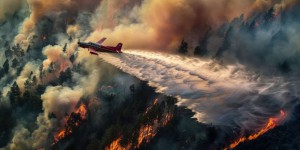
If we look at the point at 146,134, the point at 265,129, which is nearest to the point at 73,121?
the point at 146,134

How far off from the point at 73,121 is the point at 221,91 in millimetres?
66435

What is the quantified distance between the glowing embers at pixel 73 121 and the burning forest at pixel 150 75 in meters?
0.35

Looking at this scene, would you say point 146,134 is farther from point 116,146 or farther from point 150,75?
point 150,75

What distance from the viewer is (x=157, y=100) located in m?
98.0

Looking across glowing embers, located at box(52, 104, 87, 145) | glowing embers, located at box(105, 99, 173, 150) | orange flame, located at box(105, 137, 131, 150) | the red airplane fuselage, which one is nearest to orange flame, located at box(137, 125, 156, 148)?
glowing embers, located at box(105, 99, 173, 150)

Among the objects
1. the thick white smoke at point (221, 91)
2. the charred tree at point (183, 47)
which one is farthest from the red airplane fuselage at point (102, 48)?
the charred tree at point (183, 47)

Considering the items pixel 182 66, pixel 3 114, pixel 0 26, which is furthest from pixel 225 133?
pixel 0 26

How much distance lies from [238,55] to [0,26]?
131m

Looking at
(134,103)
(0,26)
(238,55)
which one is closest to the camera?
(238,55)

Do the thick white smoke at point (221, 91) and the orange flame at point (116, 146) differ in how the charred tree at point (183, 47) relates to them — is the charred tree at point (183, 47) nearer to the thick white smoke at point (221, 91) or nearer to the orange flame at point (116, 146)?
the thick white smoke at point (221, 91)

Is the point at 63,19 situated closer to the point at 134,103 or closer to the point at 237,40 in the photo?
the point at 134,103

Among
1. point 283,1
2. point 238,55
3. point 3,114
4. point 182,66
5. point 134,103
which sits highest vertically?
point 283,1

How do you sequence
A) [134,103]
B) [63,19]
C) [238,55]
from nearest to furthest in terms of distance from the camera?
[238,55] < [134,103] < [63,19]

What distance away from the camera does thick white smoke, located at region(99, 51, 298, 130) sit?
63.4 m
